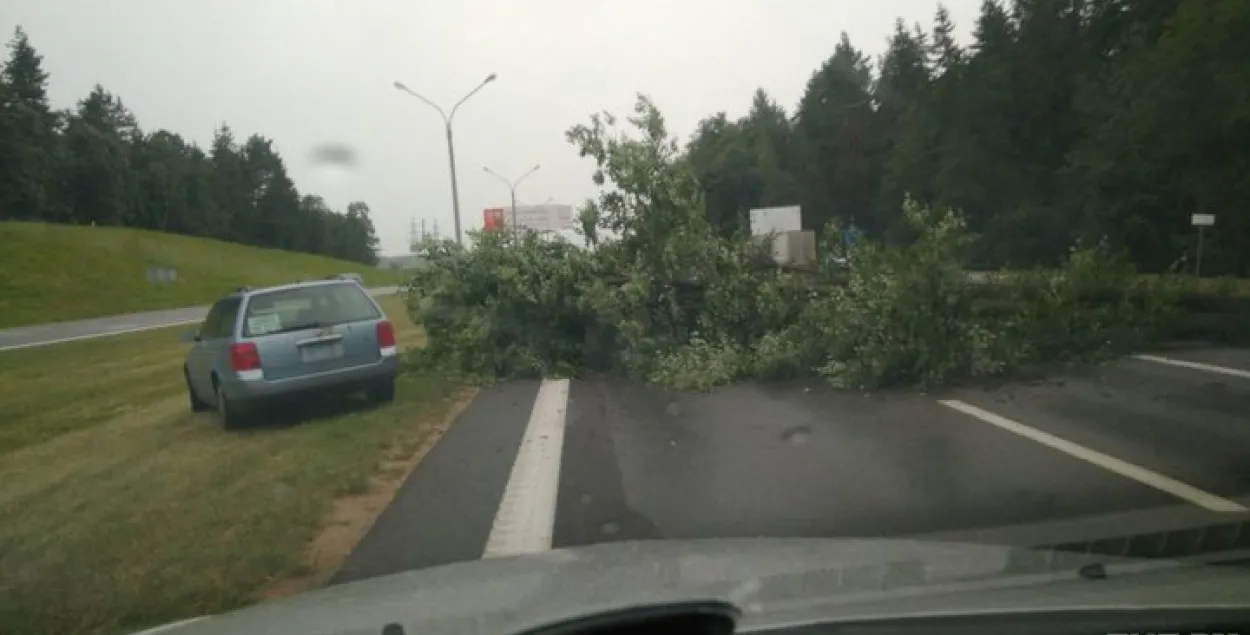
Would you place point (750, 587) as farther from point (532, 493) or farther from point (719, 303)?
point (719, 303)

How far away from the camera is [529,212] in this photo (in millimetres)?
14805

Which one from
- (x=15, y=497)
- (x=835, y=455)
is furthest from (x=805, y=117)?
(x=15, y=497)

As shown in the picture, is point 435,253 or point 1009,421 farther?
point 435,253

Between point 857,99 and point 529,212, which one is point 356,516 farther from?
point 857,99

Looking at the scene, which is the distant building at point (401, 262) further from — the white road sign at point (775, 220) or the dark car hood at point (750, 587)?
the dark car hood at point (750, 587)

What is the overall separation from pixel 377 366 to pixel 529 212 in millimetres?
3913

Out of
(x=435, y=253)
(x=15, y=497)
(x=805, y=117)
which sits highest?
(x=805, y=117)

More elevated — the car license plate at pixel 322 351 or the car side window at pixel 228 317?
the car side window at pixel 228 317

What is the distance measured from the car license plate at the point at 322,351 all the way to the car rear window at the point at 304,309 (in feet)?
0.71

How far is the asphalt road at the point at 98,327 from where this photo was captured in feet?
46.8

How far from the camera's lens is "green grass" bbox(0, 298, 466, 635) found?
5766 mm

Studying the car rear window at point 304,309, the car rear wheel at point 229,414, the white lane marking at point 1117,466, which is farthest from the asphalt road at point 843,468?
the car rear wheel at point 229,414

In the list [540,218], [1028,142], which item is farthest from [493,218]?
[1028,142]

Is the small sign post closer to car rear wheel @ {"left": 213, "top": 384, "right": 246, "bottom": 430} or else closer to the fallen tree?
the fallen tree
